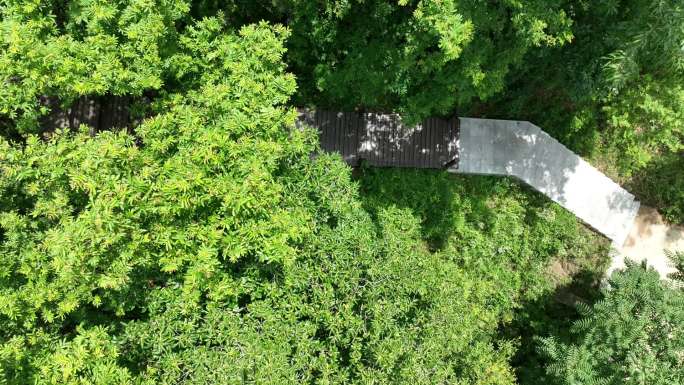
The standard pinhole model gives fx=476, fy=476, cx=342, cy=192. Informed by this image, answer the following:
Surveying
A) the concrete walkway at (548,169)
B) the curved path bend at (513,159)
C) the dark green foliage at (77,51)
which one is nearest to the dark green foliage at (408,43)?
the curved path bend at (513,159)

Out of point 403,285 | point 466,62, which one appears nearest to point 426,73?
point 466,62

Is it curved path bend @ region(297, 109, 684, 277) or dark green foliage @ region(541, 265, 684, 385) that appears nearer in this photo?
dark green foliage @ region(541, 265, 684, 385)

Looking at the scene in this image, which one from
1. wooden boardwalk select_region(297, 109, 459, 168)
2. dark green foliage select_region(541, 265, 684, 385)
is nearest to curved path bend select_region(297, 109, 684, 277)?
wooden boardwalk select_region(297, 109, 459, 168)

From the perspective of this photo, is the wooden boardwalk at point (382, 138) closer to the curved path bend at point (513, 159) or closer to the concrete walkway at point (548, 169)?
the curved path bend at point (513, 159)

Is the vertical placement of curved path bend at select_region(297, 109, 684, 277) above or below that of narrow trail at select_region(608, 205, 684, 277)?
above

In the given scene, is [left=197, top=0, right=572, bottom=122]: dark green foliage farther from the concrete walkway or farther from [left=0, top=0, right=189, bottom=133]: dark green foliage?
[left=0, top=0, right=189, bottom=133]: dark green foliage

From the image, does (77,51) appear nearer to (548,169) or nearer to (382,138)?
(382,138)
